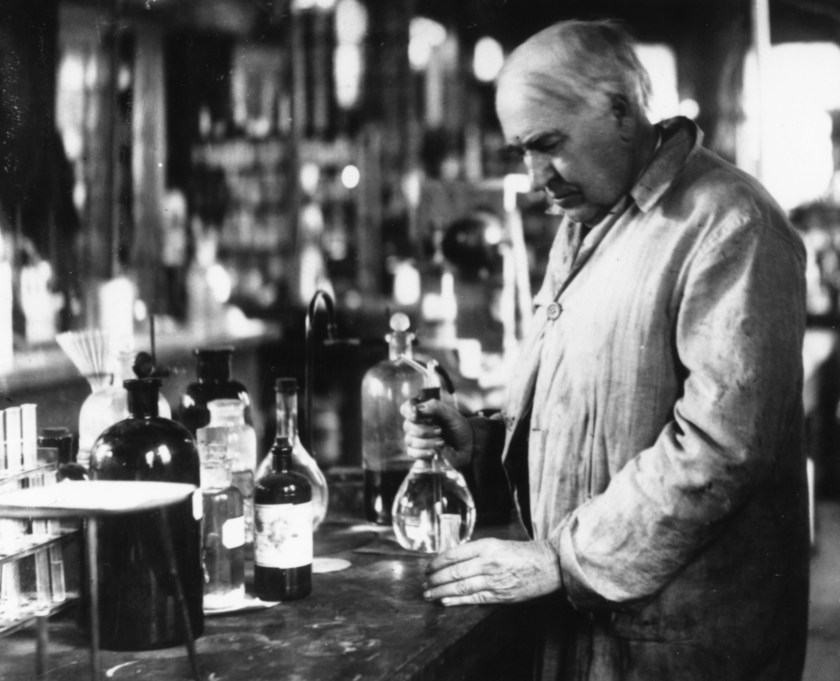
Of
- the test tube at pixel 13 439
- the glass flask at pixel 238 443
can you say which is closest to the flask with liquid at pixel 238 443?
the glass flask at pixel 238 443

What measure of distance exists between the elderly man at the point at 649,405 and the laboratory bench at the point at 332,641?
0.24 feet

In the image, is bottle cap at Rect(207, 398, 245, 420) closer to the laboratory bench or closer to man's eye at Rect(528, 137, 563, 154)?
the laboratory bench

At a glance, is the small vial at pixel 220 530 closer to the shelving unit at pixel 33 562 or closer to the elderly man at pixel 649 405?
the shelving unit at pixel 33 562

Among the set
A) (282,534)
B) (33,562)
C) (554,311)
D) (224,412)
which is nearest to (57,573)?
(33,562)

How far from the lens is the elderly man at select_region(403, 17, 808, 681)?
1.40m

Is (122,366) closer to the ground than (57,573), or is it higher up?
higher up

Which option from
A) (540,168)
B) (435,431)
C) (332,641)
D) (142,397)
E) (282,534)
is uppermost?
(540,168)

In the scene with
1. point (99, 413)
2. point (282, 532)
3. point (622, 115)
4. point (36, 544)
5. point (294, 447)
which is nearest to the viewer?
point (36, 544)

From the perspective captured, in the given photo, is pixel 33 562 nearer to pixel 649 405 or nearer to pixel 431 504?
pixel 431 504

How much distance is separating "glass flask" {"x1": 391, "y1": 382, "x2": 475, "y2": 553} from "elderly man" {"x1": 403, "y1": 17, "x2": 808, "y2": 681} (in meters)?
0.20

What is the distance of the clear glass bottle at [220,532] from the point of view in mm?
1472

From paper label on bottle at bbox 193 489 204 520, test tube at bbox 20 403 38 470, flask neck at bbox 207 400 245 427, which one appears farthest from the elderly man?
test tube at bbox 20 403 38 470

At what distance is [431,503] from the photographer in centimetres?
180

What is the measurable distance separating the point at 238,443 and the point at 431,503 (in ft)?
1.21
